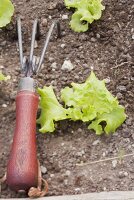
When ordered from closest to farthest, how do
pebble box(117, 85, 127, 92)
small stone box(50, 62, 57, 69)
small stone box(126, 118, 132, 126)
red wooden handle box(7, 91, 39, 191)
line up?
1. red wooden handle box(7, 91, 39, 191)
2. small stone box(126, 118, 132, 126)
3. pebble box(117, 85, 127, 92)
4. small stone box(50, 62, 57, 69)

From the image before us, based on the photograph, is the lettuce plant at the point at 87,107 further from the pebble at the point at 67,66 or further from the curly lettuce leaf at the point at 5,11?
the curly lettuce leaf at the point at 5,11

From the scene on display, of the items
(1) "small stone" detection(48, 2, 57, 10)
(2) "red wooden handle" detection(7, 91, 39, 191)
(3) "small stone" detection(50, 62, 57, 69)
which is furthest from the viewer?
(1) "small stone" detection(48, 2, 57, 10)

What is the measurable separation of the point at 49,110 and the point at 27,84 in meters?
0.16

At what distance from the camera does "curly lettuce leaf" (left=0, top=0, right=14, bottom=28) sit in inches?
113

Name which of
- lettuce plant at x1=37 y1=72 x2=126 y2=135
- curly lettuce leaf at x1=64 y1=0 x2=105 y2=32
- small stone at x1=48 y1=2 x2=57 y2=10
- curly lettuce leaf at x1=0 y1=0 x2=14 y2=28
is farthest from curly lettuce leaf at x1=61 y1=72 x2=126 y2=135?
small stone at x1=48 y1=2 x2=57 y2=10

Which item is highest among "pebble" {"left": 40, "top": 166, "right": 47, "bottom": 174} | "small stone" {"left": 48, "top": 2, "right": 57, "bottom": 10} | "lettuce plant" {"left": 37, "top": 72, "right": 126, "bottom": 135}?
"small stone" {"left": 48, "top": 2, "right": 57, "bottom": 10}

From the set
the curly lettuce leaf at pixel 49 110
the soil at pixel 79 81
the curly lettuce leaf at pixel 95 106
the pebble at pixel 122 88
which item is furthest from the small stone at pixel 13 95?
the pebble at pixel 122 88

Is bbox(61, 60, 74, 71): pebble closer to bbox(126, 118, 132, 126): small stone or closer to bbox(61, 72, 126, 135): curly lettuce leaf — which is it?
bbox(61, 72, 126, 135): curly lettuce leaf

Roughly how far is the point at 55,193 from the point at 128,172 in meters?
0.32

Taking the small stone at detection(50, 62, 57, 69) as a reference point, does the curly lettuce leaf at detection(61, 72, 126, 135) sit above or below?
below

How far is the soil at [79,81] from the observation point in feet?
8.00

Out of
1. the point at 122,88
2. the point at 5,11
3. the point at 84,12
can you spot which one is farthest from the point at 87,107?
the point at 5,11

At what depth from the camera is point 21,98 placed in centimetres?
244

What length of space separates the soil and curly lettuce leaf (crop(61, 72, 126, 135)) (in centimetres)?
6
